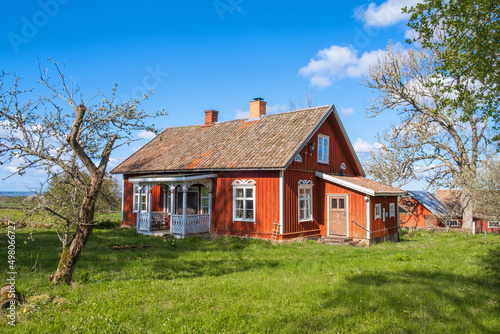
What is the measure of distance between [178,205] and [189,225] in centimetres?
368

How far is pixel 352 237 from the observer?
1791 centimetres

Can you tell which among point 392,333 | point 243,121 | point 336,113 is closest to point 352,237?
point 336,113

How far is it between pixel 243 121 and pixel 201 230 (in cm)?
758

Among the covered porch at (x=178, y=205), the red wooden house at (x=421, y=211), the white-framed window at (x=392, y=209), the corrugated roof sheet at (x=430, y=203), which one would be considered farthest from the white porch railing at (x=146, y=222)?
the corrugated roof sheet at (x=430, y=203)

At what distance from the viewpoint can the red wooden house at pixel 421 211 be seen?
104ft

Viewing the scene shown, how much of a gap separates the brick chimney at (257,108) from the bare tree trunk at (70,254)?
15.4 metres

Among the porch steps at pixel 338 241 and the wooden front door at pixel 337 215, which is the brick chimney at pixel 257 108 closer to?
the wooden front door at pixel 337 215

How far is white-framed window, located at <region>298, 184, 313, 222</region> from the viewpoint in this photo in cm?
1773

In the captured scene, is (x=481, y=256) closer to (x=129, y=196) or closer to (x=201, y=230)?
(x=201, y=230)

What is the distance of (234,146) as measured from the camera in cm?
1927

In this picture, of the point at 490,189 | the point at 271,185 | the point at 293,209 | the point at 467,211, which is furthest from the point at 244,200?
the point at 467,211

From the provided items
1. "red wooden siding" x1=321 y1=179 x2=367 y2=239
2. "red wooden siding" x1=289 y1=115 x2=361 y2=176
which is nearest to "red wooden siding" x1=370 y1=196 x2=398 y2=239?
"red wooden siding" x1=321 y1=179 x2=367 y2=239

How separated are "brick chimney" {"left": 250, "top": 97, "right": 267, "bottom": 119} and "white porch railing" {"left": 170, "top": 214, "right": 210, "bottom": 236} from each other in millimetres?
7180

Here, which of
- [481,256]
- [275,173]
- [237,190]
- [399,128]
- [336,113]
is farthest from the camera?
[399,128]
